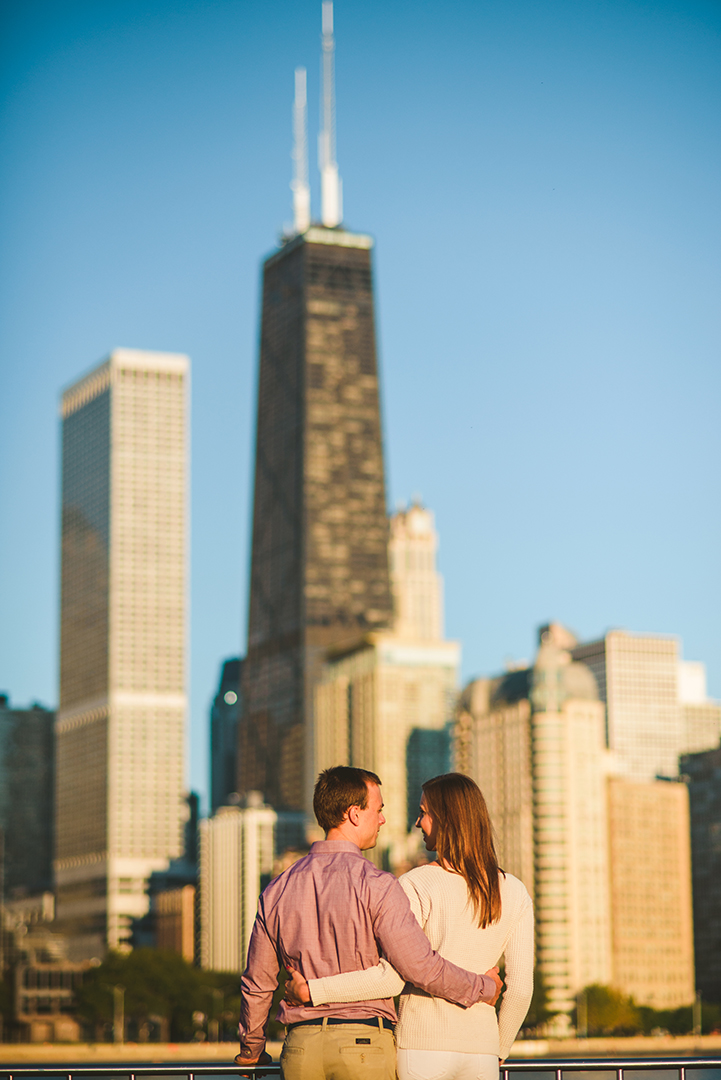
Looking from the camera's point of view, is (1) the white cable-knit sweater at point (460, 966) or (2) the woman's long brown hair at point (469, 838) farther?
(2) the woman's long brown hair at point (469, 838)

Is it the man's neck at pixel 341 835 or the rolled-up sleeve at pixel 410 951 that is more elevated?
the man's neck at pixel 341 835

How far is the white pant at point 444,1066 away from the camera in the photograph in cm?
960

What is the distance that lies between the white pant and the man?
5.4 inches

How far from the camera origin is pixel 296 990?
9.56 metres

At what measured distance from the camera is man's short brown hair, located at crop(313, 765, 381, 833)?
9750mm

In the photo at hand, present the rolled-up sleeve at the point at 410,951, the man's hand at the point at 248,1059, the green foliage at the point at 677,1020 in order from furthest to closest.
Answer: the green foliage at the point at 677,1020
the man's hand at the point at 248,1059
the rolled-up sleeve at the point at 410,951

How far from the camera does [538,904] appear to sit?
16262 centimetres

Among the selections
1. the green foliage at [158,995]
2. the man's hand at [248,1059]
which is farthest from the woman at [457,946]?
the green foliage at [158,995]

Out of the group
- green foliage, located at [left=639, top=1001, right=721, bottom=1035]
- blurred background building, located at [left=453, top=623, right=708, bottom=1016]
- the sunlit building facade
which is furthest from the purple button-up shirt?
the sunlit building facade

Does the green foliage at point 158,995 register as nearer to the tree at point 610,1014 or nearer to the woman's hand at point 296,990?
the tree at point 610,1014

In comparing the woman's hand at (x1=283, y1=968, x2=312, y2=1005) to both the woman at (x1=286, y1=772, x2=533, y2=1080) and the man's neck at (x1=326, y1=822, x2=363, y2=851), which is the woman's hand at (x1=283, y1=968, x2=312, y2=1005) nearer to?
the woman at (x1=286, y1=772, x2=533, y2=1080)

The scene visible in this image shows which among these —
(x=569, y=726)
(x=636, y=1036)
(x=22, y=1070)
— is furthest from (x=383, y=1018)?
(x=569, y=726)

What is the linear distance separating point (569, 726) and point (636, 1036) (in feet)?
109

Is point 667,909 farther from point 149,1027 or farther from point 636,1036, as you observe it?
point 149,1027
